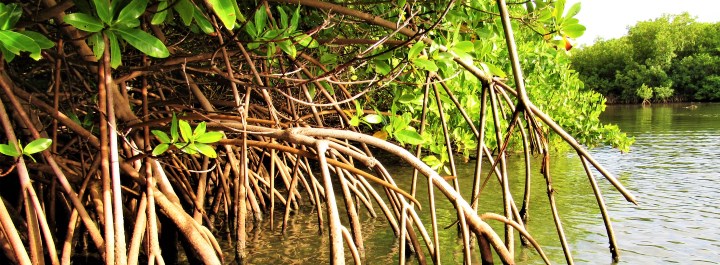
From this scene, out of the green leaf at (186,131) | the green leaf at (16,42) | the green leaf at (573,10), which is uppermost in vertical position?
the green leaf at (573,10)

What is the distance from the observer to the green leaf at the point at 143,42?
2027 millimetres

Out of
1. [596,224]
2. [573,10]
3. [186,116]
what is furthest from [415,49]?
[596,224]

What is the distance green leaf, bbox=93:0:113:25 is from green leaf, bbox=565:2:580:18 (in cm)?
219

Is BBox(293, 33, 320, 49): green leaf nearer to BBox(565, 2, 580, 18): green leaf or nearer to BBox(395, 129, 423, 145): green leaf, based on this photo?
BBox(395, 129, 423, 145): green leaf

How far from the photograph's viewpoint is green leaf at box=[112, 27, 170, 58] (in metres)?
2.03

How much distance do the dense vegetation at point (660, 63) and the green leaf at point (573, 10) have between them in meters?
51.1

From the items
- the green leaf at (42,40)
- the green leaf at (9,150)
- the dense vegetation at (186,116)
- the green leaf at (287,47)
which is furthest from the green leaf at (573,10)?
the green leaf at (9,150)

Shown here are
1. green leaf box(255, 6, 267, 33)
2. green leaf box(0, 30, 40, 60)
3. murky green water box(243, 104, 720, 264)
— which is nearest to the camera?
green leaf box(0, 30, 40, 60)

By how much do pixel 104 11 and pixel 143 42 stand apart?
0.48ft

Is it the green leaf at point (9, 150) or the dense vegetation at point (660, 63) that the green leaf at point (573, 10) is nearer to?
the green leaf at point (9, 150)

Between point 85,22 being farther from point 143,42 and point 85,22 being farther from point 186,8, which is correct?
point 186,8

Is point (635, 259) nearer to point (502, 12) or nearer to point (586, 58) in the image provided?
point (502, 12)

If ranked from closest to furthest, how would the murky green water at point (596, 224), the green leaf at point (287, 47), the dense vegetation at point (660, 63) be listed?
the green leaf at point (287, 47) → the murky green water at point (596, 224) → the dense vegetation at point (660, 63)

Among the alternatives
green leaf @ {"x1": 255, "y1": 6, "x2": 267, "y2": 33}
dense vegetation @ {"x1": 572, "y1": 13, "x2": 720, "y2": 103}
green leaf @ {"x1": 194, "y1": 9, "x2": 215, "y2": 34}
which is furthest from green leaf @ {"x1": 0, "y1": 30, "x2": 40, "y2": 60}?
dense vegetation @ {"x1": 572, "y1": 13, "x2": 720, "y2": 103}
